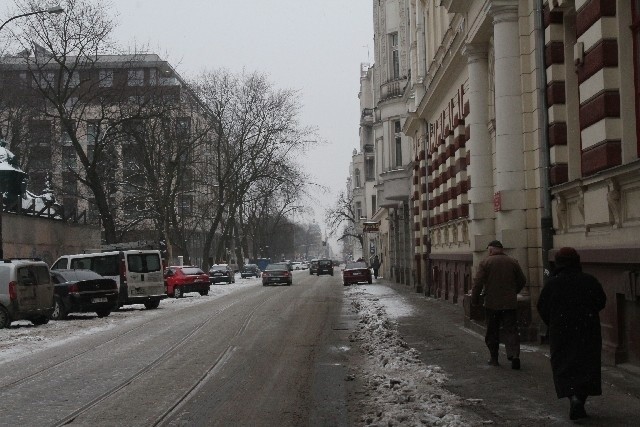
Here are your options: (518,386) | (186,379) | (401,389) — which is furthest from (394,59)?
(401,389)

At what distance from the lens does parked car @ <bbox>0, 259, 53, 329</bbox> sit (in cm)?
2412

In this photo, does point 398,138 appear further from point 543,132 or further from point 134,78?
point 543,132

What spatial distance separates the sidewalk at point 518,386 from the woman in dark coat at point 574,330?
314 mm

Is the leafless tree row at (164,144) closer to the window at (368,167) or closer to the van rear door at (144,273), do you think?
the van rear door at (144,273)

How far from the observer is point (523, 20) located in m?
17.8

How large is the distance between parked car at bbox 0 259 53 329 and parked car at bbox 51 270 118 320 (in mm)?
2194

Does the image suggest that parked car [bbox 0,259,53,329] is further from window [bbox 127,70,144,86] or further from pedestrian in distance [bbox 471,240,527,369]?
window [bbox 127,70,144,86]

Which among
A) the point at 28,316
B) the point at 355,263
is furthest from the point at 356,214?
the point at 28,316

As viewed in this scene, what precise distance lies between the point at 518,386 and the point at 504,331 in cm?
168

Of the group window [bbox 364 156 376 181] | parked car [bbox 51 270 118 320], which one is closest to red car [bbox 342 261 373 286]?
parked car [bbox 51 270 118 320]

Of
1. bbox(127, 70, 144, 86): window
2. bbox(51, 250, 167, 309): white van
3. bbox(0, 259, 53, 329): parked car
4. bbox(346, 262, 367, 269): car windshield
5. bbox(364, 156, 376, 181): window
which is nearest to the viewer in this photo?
bbox(0, 259, 53, 329): parked car

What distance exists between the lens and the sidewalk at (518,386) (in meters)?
9.19

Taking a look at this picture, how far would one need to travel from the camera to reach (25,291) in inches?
966

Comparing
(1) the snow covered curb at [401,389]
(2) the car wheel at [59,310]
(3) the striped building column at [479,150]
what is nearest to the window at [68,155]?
(2) the car wheel at [59,310]
